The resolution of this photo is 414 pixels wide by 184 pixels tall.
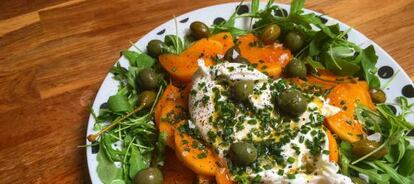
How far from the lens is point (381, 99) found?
2.06m

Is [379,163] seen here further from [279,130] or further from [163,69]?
[163,69]

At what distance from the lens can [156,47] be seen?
2199mm

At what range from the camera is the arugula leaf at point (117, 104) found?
1.99 metres

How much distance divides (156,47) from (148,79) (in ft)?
0.62

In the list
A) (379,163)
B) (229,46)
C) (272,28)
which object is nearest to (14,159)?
(229,46)

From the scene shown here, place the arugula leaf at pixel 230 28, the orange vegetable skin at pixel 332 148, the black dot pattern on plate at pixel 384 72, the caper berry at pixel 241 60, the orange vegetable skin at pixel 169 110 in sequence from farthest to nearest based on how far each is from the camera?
1. the arugula leaf at pixel 230 28
2. the black dot pattern on plate at pixel 384 72
3. the caper berry at pixel 241 60
4. the orange vegetable skin at pixel 169 110
5. the orange vegetable skin at pixel 332 148

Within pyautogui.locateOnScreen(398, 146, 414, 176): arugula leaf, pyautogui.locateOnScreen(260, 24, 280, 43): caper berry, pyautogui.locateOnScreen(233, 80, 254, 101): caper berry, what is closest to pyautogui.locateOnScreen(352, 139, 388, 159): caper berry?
pyautogui.locateOnScreen(398, 146, 414, 176): arugula leaf

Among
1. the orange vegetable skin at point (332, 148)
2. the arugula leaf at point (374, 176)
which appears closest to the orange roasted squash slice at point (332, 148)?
the orange vegetable skin at point (332, 148)

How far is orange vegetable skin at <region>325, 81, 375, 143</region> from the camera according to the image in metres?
1.92

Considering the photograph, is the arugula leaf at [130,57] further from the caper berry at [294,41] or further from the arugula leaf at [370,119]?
the arugula leaf at [370,119]

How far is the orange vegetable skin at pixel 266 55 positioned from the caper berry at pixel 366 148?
473mm

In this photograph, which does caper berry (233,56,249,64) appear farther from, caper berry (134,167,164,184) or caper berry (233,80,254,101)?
caper berry (134,167,164,184)

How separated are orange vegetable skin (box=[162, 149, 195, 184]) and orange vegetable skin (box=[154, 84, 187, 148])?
0.31ft

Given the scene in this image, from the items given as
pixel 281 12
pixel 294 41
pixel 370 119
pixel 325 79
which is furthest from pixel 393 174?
pixel 281 12
